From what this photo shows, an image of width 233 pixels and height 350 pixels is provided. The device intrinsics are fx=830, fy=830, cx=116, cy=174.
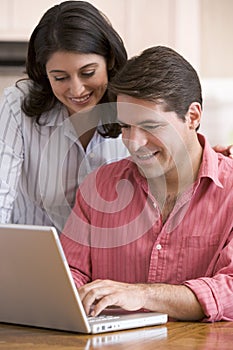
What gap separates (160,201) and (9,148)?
0.56 meters

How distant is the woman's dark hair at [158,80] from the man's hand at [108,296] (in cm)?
49

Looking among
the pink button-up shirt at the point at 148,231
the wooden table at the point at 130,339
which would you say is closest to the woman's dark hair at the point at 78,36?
the pink button-up shirt at the point at 148,231

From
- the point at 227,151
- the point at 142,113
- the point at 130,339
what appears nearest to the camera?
the point at 130,339

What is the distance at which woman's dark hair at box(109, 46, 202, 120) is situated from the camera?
2.01m

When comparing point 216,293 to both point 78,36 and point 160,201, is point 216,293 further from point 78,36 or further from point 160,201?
point 78,36

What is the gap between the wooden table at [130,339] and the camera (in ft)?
5.06

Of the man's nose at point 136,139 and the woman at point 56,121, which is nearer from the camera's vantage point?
the man's nose at point 136,139

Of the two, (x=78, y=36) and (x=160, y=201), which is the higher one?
(x=78, y=36)

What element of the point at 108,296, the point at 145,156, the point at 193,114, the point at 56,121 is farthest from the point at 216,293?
the point at 56,121

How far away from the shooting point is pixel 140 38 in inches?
166

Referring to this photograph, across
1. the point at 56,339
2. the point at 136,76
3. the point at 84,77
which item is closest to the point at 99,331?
the point at 56,339

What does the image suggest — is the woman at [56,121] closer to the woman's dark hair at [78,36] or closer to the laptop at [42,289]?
the woman's dark hair at [78,36]

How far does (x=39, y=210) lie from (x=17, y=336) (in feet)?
3.02

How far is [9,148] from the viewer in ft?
7.97
